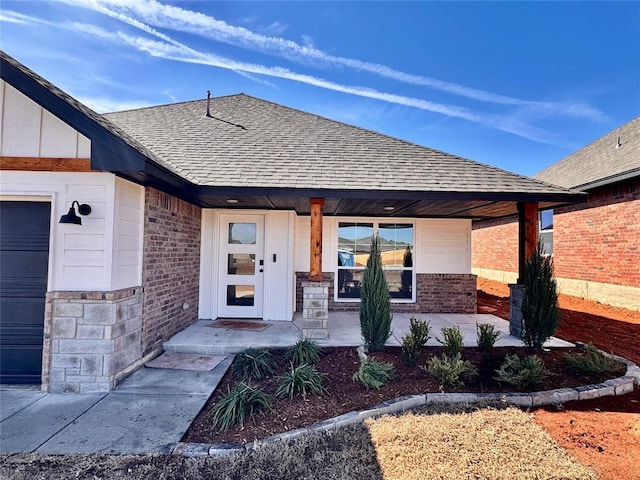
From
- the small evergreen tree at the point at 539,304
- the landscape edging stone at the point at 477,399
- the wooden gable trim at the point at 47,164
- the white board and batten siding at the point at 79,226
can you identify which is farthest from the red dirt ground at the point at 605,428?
the wooden gable trim at the point at 47,164

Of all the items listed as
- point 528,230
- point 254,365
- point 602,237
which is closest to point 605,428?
point 528,230

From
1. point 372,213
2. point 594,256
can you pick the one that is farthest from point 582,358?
point 594,256

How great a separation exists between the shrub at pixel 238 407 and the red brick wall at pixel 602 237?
10567mm

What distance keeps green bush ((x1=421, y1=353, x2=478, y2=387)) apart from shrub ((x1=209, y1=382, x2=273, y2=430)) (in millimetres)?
2213

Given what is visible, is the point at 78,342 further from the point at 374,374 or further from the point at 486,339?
the point at 486,339

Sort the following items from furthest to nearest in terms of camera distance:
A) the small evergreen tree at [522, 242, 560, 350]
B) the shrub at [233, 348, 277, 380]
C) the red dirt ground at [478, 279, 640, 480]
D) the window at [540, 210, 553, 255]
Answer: the window at [540, 210, 553, 255] < the small evergreen tree at [522, 242, 560, 350] < the shrub at [233, 348, 277, 380] < the red dirt ground at [478, 279, 640, 480]

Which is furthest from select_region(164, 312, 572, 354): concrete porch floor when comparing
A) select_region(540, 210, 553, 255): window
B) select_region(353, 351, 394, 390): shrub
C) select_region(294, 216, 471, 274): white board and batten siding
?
select_region(540, 210, 553, 255): window

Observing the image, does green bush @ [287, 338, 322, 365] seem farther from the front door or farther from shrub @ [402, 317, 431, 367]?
the front door

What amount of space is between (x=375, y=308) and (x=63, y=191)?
15.3 ft

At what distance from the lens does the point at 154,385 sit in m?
3.99

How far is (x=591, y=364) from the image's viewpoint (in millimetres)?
4215

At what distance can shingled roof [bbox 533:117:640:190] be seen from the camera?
8.82 metres

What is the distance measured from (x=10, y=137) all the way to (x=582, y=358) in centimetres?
840

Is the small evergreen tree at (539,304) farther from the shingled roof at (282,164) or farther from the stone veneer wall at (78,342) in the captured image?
the stone veneer wall at (78,342)
